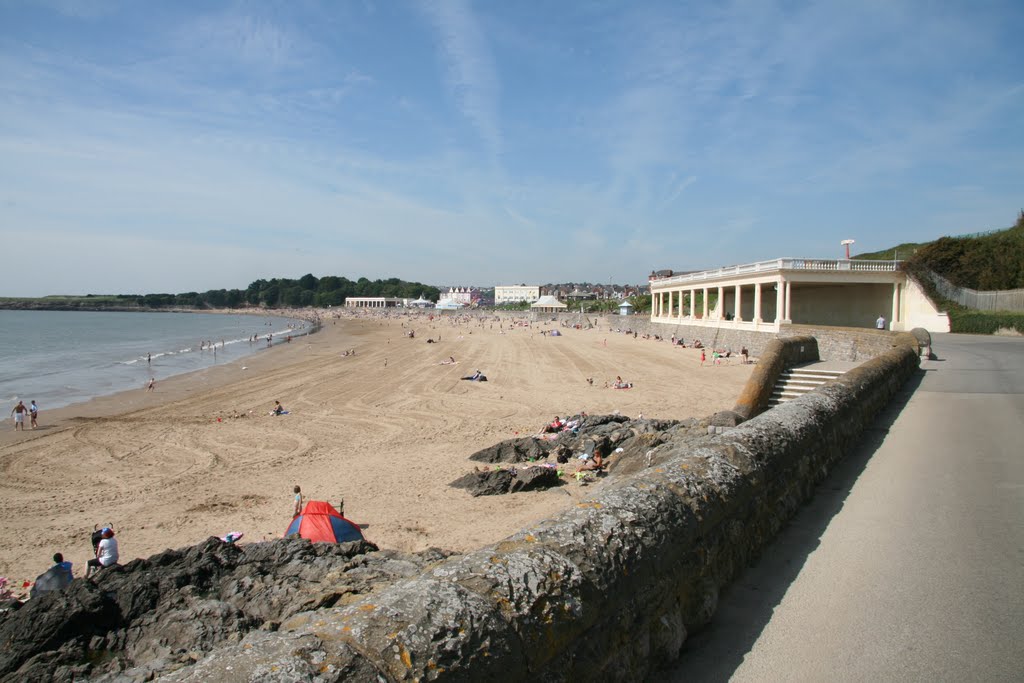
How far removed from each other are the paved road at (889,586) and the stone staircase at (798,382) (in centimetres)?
554

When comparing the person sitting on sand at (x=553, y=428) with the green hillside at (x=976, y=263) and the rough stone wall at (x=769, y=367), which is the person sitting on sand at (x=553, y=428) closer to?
the rough stone wall at (x=769, y=367)

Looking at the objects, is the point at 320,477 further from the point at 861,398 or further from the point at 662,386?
the point at 662,386

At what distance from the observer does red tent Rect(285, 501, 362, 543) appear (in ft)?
27.2

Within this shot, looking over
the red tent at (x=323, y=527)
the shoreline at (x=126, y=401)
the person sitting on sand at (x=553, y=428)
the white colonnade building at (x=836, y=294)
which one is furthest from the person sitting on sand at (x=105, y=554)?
the white colonnade building at (x=836, y=294)

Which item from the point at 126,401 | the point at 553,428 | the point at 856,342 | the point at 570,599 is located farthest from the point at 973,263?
the point at 126,401

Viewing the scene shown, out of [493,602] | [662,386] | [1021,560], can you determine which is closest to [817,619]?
[1021,560]

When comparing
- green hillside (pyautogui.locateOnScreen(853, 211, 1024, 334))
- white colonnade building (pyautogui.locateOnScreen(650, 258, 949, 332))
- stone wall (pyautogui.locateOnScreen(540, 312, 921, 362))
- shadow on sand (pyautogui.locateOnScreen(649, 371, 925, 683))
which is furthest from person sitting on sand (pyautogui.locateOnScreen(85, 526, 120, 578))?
green hillside (pyautogui.locateOnScreen(853, 211, 1024, 334))

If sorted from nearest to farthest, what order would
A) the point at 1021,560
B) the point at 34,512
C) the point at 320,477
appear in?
the point at 1021,560 → the point at 34,512 → the point at 320,477

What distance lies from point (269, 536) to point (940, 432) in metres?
10.2

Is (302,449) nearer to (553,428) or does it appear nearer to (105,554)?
(553,428)

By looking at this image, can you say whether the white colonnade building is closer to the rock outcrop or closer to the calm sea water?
the rock outcrop

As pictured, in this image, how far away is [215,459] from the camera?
48.6 feet

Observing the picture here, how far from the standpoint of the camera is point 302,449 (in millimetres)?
15547

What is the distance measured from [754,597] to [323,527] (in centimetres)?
632
